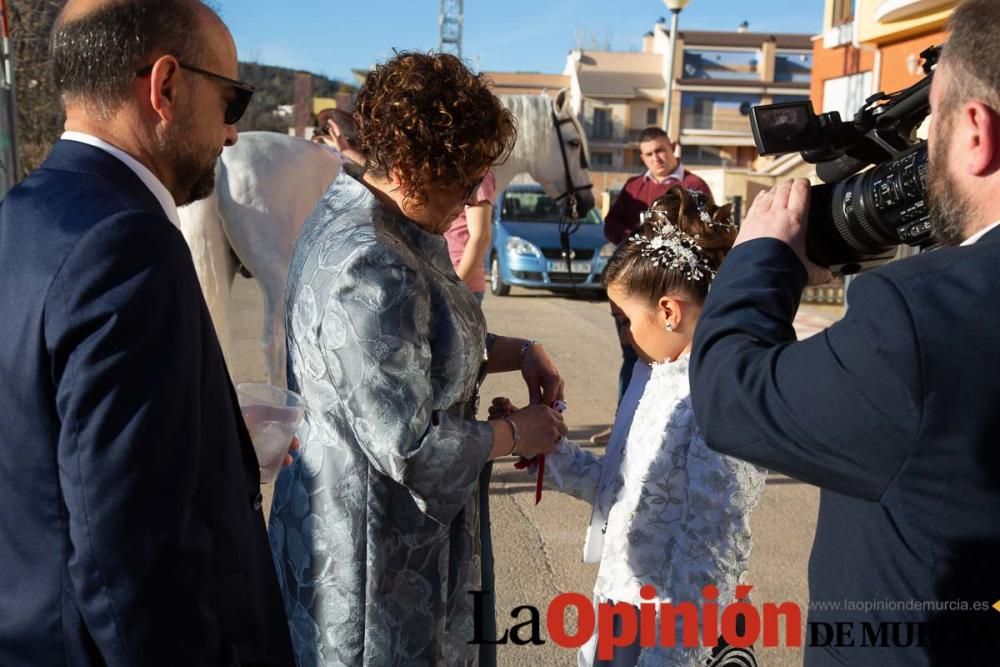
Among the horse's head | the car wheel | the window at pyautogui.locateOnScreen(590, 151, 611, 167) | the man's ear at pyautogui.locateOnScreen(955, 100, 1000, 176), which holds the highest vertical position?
the window at pyautogui.locateOnScreen(590, 151, 611, 167)

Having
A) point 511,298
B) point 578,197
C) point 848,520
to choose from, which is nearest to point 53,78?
point 848,520

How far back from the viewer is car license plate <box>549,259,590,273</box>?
41.2 feet

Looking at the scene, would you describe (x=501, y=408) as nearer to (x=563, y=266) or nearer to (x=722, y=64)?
(x=563, y=266)

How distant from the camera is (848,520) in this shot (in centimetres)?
120

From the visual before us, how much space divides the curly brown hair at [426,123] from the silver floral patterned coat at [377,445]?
0.10 meters

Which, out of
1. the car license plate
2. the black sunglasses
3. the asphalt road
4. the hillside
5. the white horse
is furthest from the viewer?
the hillside

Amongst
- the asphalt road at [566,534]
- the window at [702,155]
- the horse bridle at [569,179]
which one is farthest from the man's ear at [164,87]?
the window at [702,155]

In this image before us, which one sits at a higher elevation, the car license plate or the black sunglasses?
the black sunglasses

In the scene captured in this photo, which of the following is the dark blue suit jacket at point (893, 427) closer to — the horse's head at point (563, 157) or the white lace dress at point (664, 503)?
the white lace dress at point (664, 503)

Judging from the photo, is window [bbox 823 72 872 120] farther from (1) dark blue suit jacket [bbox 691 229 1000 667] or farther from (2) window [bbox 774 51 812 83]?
(2) window [bbox 774 51 812 83]

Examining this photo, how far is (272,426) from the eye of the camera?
176cm

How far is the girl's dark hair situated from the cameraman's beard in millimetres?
1030

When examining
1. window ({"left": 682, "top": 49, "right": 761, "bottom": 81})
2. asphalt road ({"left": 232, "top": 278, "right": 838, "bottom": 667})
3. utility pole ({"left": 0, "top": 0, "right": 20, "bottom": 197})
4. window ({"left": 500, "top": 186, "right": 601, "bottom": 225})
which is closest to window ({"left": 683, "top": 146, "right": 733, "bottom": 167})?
window ({"left": 682, "top": 49, "right": 761, "bottom": 81})

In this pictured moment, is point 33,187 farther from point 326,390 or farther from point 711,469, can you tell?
point 711,469
